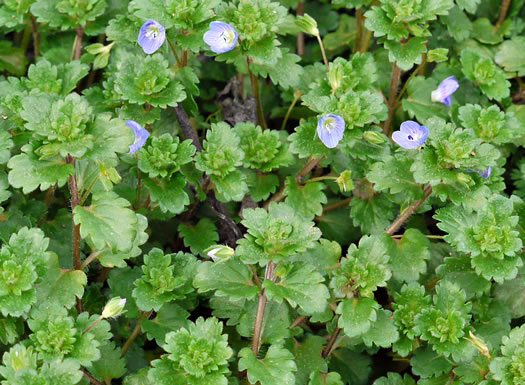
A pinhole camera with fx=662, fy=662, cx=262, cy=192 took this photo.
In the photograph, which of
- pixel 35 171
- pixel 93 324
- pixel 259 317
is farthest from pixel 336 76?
pixel 93 324

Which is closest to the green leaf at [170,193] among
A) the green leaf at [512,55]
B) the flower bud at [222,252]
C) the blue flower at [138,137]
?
the blue flower at [138,137]

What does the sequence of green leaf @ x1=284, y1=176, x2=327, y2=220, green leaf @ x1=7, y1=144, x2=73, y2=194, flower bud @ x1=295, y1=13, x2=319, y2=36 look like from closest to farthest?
green leaf @ x1=7, y1=144, x2=73, y2=194, green leaf @ x1=284, y1=176, x2=327, y2=220, flower bud @ x1=295, y1=13, x2=319, y2=36

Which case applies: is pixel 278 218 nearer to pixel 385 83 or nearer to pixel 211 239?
pixel 211 239

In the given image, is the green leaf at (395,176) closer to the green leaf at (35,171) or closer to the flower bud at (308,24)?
the flower bud at (308,24)

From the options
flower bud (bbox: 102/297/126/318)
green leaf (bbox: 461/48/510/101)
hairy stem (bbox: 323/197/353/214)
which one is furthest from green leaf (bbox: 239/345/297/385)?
green leaf (bbox: 461/48/510/101)

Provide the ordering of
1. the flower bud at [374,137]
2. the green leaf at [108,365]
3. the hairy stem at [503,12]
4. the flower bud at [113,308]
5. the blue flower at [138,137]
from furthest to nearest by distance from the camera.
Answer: the hairy stem at [503,12] → the flower bud at [374,137] → the blue flower at [138,137] → the green leaf at [108,365] → the flower bud at [113,308]

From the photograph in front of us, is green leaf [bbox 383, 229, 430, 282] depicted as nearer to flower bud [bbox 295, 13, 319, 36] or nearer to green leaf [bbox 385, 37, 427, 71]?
green leaf [bbox 385, 37, 427, 71]

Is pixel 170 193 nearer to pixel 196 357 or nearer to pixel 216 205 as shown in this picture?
pixel 216 205
